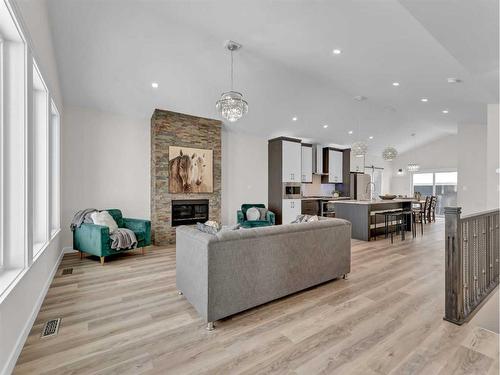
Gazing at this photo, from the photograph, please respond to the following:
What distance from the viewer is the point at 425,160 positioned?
1131 centimetres

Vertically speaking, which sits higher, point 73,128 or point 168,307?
point 73,128

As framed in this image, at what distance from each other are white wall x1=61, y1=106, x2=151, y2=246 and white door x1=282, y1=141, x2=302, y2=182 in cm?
374

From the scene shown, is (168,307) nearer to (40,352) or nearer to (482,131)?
(40,352)

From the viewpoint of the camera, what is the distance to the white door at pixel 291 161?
7512mm

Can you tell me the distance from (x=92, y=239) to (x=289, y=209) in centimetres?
502

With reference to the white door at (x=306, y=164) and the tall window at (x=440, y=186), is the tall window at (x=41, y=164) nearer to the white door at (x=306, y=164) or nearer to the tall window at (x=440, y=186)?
the white door at (x=306, y=164)

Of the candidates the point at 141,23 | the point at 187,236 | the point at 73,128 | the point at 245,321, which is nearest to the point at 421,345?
the point at 245,321

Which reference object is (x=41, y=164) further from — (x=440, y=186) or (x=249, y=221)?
(x=440, y=186)

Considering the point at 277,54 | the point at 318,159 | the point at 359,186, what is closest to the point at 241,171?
the point at 318,159

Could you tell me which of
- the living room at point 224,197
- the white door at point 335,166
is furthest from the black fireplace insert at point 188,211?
the white door at point 335,166

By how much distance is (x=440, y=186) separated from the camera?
1097cm

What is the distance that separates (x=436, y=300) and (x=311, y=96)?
16.1ft

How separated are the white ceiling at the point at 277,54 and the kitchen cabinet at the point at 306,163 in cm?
188

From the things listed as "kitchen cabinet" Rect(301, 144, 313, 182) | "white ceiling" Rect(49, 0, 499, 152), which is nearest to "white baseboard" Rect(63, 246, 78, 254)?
"white ceiling" Rect(49, 0, 499, 152)
